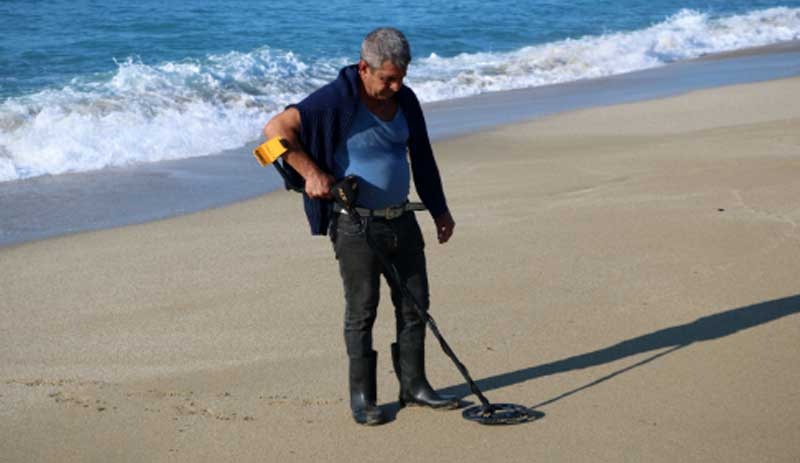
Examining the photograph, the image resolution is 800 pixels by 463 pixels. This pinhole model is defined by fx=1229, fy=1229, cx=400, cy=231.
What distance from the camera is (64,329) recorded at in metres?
6.46

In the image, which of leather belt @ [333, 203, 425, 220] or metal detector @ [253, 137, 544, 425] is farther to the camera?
leather belt @ [333, 203, 425, 220]

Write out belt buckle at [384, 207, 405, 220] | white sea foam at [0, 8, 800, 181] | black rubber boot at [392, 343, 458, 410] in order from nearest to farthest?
belt buckle at [384, 207, 405, 220], black rubber boot at [392, 343, 458, 410], white sea foam at [0, 8, 800, 181]

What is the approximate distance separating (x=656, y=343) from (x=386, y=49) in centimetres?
221

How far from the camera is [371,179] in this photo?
4.90m

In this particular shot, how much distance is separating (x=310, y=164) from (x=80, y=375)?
1803 millimetres

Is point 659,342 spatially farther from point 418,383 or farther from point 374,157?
point 374,157

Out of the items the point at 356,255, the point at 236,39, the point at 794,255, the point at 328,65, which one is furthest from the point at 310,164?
the point at 236,39

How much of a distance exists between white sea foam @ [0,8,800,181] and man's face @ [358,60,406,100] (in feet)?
24.2

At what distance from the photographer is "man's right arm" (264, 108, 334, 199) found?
4711 millimetres

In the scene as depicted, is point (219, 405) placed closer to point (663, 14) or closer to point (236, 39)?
point (236, 39)

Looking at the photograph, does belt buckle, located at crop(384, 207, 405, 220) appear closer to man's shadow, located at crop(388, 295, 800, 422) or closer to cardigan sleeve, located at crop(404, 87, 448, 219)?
cardigan sleeve, located at crop(404, 87, 448, 219)

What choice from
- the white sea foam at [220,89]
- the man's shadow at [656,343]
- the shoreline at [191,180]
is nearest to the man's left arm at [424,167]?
the man's shadow at [656,343]

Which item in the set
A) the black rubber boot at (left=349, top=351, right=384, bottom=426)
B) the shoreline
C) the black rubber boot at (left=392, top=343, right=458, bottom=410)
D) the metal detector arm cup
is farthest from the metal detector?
the shoreline

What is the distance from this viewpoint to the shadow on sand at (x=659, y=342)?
5535 millimetres
